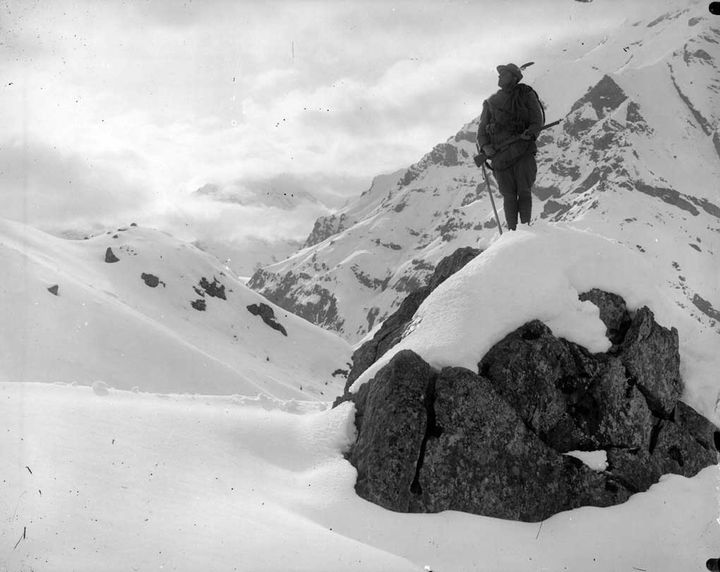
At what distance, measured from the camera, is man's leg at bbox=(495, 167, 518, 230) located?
13586 mm

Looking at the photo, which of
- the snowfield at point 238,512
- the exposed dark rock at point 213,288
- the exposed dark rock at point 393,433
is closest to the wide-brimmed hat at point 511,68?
the exposed dark rock at point 393,433

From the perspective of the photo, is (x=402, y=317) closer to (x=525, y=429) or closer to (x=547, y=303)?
(x=547, y=303)

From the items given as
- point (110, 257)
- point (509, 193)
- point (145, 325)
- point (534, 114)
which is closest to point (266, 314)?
point (110, 257)

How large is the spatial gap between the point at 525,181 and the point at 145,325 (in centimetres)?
3571

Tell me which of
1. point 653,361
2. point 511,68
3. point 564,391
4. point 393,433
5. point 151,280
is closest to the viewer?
point 393,433

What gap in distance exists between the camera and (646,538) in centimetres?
832

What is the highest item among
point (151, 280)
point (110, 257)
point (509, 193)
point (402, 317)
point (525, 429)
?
point (509, 193)

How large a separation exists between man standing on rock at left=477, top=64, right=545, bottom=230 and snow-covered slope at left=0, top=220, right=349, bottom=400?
27279 mm

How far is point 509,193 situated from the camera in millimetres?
13664

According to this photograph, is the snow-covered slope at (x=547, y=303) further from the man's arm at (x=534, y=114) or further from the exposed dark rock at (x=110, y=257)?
the exposed dark rock at (x=110, y=257)

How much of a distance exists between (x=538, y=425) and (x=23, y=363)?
31.2m

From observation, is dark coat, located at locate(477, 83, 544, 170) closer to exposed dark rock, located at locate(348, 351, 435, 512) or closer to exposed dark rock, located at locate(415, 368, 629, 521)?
exposed dark rock, located at locate(348, 351, 435, 512)

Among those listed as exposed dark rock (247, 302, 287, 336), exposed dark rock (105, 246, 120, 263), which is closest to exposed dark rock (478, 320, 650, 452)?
exposed dark rock (247, 302, 287, 336)

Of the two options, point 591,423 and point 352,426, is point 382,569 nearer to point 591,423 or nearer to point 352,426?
point 352,426
